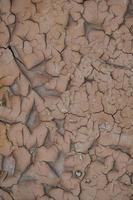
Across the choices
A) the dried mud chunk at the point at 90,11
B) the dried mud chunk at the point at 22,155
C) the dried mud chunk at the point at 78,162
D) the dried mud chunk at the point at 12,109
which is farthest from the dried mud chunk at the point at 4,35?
the dried mud chunk at the point at 78,162

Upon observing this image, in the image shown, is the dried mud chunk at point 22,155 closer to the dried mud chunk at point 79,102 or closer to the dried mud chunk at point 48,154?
the dried mud chunk at point 48,154

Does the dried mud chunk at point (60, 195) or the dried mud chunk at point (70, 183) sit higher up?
the dried mud chunk at point (70, 183)

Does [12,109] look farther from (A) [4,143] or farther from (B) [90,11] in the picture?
(B) [90,11]

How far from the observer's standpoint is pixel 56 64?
7.22 ft

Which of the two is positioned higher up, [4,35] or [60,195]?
[4,35]

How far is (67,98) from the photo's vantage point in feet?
7.25

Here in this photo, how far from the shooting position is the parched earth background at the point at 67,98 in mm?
2178

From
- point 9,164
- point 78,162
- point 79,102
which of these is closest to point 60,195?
point 78,162

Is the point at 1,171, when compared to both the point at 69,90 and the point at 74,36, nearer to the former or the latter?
the point at 69,90

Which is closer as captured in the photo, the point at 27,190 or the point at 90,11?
the point at 90,11

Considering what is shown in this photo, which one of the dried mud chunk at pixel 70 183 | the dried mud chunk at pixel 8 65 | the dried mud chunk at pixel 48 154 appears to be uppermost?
the dried mud chunk at pixel 8 65

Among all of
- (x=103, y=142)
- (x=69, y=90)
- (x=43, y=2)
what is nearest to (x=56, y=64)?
(x=69, y=90)

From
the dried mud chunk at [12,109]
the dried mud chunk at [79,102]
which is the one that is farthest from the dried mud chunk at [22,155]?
the dried mud chunk at [79,102]

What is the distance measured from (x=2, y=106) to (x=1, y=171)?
0.32 meters
